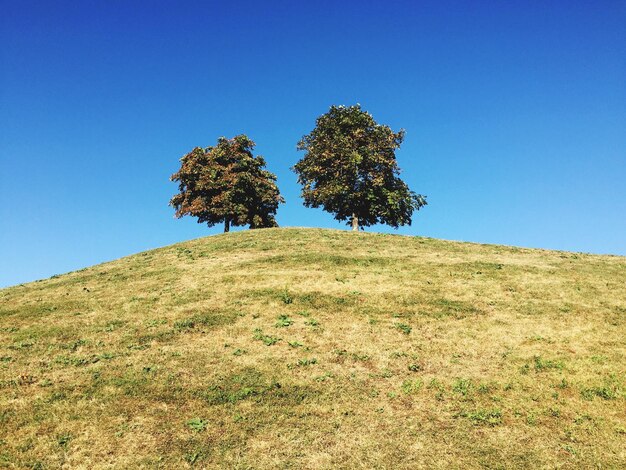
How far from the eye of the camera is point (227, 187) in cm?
5622

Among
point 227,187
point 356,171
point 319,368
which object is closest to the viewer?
point 319,368

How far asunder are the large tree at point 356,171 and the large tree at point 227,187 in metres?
7.09

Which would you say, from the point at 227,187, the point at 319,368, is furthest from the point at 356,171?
the point at 319,368

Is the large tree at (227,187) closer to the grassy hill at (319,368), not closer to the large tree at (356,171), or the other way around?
the large tree at (356,171)

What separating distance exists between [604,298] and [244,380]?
19642 millimetres

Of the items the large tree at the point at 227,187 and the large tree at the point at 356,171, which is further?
the large tree at the point at 227,187

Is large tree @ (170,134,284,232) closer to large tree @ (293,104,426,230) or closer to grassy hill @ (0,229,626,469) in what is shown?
large tree @ (293,104,426,230)

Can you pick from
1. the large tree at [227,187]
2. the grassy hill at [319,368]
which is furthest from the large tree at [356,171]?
the grassy hill at [319,368]

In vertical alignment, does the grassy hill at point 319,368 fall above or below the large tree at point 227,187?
below

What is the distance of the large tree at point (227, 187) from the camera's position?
55750mm

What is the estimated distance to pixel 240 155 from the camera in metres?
58.0

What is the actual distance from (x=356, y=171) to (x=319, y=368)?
37103 mm

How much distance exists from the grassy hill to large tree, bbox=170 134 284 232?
27.6 m

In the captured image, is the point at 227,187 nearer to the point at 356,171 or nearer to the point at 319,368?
the point at 356,171
